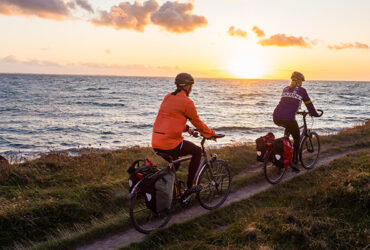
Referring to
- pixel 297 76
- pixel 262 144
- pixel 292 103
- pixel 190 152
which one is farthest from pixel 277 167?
pixel 190 152

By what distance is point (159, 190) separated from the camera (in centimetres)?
533

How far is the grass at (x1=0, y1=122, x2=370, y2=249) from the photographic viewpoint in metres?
5.66

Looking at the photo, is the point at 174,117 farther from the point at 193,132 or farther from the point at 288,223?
the point at 288,223

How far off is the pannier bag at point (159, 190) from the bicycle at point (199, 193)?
5.0 inches

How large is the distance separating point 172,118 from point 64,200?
336 centimetres

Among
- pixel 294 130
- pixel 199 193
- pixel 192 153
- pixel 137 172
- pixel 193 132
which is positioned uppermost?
pixel 193 132

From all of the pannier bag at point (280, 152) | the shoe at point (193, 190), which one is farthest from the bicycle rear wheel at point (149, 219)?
the pannier bag at point (280, 152)

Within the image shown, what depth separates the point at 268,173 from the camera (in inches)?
323

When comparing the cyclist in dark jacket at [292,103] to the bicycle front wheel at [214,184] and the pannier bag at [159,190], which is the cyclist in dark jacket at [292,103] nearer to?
the bicycle front wheel at [214,184]

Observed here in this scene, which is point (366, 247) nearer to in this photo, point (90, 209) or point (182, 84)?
point (182, 84)

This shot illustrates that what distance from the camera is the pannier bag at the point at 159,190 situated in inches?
207

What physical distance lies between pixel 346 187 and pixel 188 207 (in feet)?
11.7

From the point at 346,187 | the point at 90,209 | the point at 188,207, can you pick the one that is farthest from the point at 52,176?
the point at 346,187

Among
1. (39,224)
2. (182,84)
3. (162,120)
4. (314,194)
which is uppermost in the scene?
(182,84)
